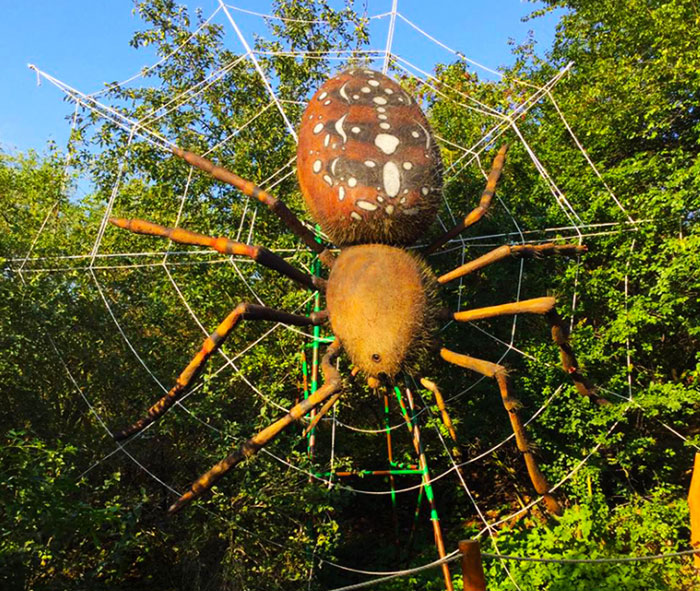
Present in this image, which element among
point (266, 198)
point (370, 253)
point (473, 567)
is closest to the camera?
point (473, 567)

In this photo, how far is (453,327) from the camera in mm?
7414

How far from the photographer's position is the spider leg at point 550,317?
4738mm

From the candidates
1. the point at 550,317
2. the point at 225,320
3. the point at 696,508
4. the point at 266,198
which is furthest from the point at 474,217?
the point at 696,508

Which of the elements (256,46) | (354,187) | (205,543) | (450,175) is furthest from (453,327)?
(256,46)

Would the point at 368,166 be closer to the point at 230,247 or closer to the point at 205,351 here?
the point at 230,247

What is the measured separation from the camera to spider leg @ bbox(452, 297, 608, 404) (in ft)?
15.5

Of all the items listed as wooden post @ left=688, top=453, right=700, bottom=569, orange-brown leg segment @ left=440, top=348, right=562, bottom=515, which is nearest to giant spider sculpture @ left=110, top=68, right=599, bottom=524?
orange-brown leg segment @ left=440, top=348, right=562, bottom=515

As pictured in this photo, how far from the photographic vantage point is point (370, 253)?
4.80 metres

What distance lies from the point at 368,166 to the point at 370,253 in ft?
2.31

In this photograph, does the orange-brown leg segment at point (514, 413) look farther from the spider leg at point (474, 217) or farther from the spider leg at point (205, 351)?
the spider leg at point (205, 351)

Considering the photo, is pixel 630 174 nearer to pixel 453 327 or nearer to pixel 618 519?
pixel 453 327

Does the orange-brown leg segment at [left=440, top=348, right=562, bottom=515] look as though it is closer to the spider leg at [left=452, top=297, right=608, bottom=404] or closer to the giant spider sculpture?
the giant spider sculpture

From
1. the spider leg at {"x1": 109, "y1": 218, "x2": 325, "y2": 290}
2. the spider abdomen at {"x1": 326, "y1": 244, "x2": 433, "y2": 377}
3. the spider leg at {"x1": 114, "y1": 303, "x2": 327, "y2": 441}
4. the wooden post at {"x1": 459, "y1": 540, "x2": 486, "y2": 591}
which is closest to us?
the wooden post at {"x1": 459, "y1": 540, "x2": 486, "y2": 591}

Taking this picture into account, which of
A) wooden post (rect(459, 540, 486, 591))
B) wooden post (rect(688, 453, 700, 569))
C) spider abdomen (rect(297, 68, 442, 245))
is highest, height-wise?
spider abdomen (rect(297, 68, 442, 245))
